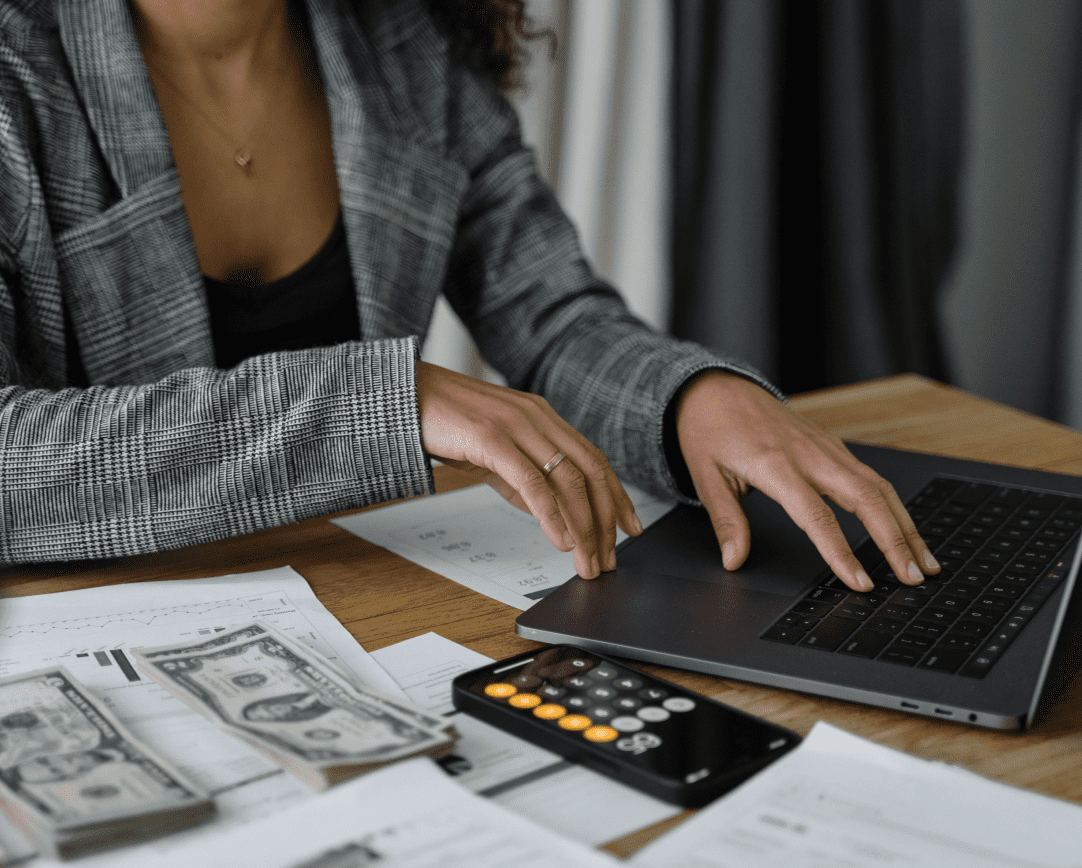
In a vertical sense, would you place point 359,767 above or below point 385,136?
below

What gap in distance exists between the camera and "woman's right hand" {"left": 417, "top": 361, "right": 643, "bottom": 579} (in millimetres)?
674

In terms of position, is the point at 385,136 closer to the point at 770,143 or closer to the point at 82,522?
the point at 82,522

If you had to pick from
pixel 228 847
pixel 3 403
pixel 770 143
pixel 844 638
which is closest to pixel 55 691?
pixel 228 847

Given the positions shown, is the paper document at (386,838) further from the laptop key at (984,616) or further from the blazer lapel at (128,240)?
the blazer lapel at (128,240)

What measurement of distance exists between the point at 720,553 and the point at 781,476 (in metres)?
0.07

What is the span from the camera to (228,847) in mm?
397

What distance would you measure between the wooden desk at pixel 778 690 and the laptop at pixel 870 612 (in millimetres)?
11

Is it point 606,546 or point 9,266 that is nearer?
point 606,546

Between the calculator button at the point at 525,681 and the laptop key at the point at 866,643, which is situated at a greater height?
the laptop key at the point at 866,643

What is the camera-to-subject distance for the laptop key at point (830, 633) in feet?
1.84

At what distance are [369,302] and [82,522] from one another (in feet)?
1.30

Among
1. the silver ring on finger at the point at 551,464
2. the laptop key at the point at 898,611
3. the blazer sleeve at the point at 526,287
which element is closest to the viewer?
the laptop key at the point at 898,611

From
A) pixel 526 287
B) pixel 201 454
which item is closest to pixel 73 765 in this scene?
pixel 201 454

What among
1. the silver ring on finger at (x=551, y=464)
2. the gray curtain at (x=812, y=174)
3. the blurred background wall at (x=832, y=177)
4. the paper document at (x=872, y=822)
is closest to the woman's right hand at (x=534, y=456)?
the silver ring on finger at (x=551, y=464)
